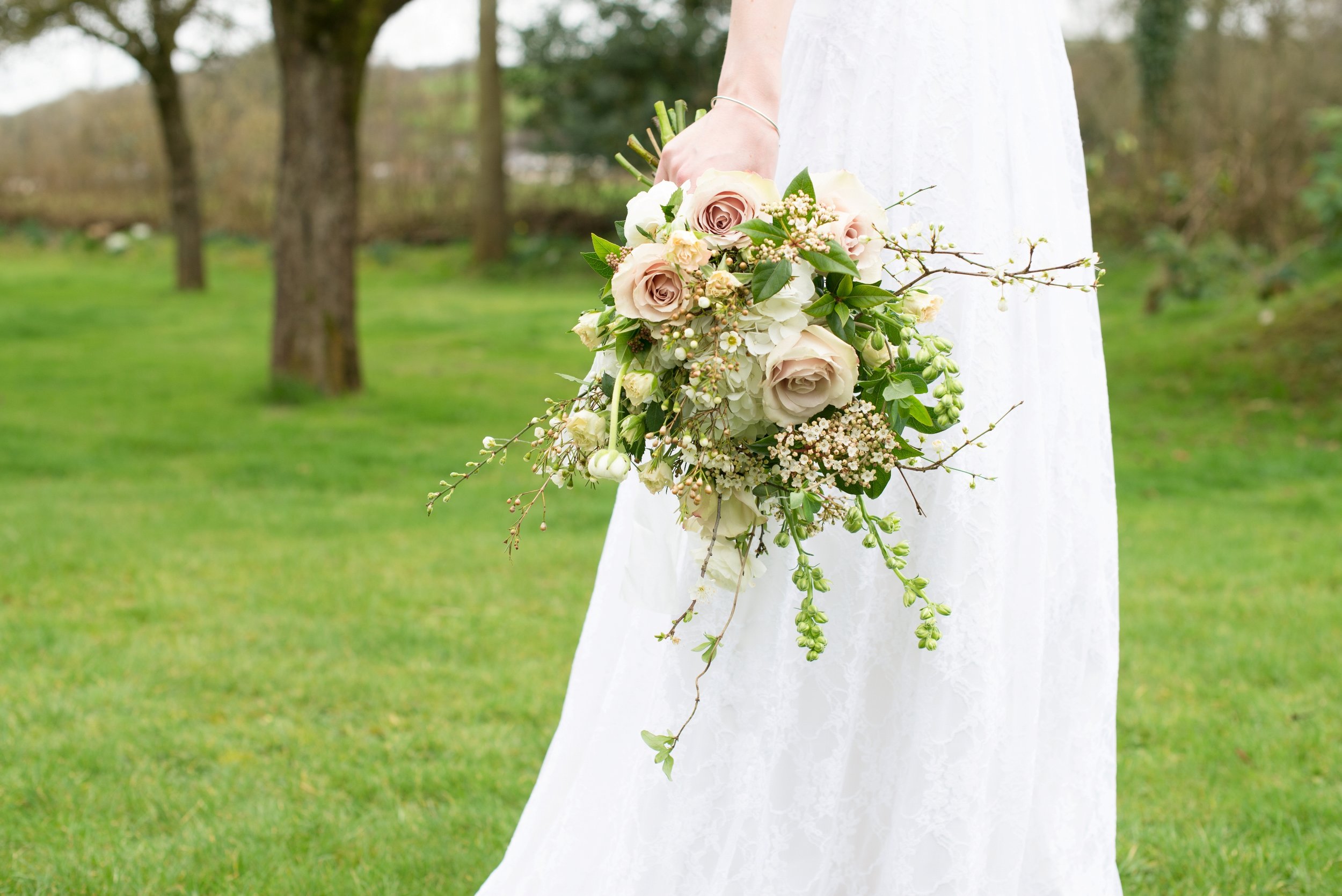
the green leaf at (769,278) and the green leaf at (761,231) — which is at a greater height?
Result: the green leaf at (761,231)

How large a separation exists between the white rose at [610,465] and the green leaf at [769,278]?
239 mm

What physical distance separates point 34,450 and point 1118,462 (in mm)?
6516

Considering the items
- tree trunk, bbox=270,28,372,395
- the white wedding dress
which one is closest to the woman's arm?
the white wedding dress

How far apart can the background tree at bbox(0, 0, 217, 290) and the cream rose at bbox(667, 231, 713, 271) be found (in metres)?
14.4

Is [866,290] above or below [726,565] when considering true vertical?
above

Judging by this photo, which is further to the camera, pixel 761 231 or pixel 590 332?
pixel 590 332

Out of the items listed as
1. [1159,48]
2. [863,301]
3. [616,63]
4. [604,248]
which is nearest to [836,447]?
[863,301]

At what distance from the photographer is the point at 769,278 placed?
1.33m

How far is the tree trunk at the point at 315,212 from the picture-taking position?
7.84 m

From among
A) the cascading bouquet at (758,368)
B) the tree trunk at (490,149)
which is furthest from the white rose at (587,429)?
the tree trunk at (490,149)

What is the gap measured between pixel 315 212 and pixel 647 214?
7.17 metres

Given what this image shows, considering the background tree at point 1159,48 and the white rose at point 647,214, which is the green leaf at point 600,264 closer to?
the white rose at point 647,214

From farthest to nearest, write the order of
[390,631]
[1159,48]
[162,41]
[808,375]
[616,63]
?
[616,63]
[1159,48]
[162,41]
[390,631]
[808,375]

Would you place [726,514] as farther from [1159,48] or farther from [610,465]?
[1159,48]
